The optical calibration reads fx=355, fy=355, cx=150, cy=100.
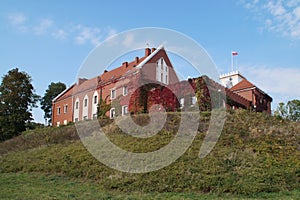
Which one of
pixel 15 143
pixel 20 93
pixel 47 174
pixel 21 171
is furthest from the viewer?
pixel 20 93

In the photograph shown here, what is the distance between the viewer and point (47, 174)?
1391cm

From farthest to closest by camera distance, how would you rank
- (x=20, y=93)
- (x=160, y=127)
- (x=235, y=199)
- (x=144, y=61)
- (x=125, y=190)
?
(x=20, y=93) < (x=144, y=61) < (x=160, y=127) < (x=125, y=190) < (x=235, y=199)

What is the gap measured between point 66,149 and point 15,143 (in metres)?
8.47

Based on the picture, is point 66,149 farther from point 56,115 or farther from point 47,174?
point 56,115

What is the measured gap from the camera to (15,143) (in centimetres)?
2384

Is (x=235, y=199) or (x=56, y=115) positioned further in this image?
(x=56, y=115)

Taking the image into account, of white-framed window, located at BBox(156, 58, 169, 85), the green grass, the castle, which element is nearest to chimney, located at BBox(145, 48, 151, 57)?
the castle

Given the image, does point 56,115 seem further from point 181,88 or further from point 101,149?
point 101,149

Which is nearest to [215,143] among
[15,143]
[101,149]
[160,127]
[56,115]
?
[160,127]

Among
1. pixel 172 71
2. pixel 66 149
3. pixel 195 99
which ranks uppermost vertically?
pixel 172 71

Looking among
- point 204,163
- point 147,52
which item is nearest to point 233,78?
point 147,52

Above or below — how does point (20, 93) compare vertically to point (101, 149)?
above

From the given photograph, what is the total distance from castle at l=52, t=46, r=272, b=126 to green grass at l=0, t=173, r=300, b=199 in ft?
48.1

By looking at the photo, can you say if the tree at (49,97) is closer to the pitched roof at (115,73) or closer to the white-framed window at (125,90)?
the pitched roof at (115,73)
